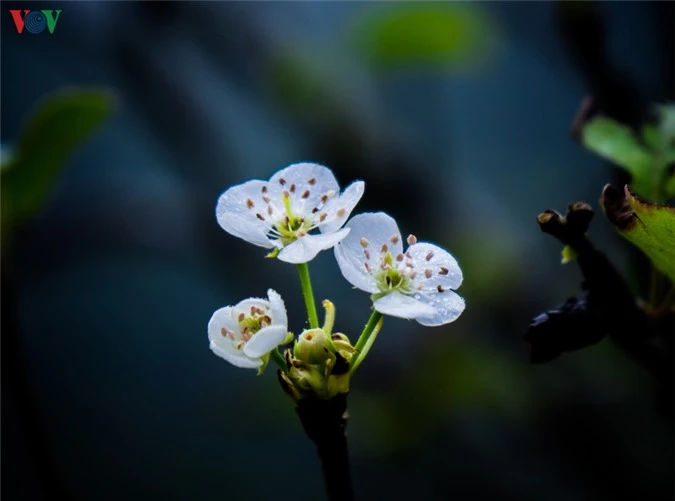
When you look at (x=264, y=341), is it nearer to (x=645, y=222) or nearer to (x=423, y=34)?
(x=645, y=222)

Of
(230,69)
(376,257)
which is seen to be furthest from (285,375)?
(230,69)

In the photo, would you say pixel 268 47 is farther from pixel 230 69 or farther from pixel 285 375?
pixel 285 375

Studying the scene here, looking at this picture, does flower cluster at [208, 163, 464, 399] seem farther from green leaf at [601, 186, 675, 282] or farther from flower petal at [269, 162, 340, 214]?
green leaf at [601, 186, 675, 282]

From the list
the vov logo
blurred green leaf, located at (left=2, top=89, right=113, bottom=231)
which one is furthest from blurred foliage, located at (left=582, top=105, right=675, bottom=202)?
the vov logo

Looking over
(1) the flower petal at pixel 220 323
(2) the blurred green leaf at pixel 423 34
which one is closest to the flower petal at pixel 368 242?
(1) the flower petal at pixel 220 323

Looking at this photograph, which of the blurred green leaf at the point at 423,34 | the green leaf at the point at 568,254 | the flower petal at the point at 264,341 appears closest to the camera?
the flower petal at the point at 264,341

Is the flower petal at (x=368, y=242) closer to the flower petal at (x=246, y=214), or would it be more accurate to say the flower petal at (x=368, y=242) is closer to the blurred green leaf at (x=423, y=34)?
the flower petal at (x=246, y=214)
